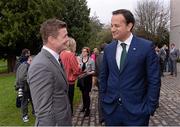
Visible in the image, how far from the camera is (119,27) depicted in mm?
5129

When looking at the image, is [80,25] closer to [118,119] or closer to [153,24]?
[153,24]

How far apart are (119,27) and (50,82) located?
1170mm

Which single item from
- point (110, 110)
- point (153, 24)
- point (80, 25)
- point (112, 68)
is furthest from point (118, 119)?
point (153, 24)

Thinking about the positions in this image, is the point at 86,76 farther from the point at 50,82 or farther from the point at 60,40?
the point at 50,82

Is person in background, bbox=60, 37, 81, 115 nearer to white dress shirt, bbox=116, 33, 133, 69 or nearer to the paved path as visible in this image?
the paved path

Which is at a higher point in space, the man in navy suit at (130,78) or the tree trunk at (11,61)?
the man in navy suit at (130,78)

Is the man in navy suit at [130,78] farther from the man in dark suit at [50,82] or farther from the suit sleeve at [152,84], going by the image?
the man in dark suit at [50,82]

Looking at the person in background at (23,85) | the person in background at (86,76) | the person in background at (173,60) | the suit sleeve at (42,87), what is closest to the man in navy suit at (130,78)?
the suit sleeve at (42,87)

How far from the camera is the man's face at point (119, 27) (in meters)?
5.13

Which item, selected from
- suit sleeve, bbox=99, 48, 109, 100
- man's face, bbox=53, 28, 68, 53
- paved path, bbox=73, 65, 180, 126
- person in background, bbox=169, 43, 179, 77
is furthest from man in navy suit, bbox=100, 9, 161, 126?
person in background, bbox=169, 43, 179, 77

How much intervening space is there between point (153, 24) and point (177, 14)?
890 inches

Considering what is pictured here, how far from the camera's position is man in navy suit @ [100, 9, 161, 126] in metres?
5.03

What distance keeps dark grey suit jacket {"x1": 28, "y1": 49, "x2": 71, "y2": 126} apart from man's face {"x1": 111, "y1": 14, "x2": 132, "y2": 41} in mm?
933

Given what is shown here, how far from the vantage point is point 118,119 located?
16.7 ft
